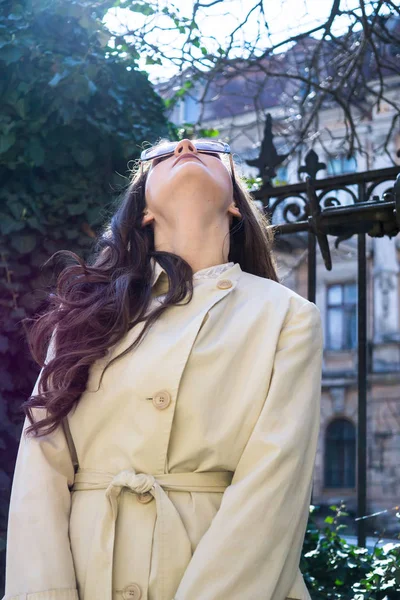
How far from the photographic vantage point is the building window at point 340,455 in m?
17.3

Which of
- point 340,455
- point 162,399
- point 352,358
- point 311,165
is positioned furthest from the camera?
point 352,358

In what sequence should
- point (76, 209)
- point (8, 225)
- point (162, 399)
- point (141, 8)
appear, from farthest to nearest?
point (141, 8)
point (76, 209)
point (8, 225)
point (162, 399)

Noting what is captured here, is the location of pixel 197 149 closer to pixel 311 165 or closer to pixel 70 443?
pixel 70 443

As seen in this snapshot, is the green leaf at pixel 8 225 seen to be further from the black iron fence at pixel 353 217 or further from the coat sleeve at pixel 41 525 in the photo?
the coat sleeve at pixel 41 525

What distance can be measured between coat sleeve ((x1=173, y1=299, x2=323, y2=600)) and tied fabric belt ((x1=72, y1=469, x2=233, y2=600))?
0.07 m

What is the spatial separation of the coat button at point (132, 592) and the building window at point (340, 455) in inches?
621

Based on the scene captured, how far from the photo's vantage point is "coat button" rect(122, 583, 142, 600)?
67.6 inches

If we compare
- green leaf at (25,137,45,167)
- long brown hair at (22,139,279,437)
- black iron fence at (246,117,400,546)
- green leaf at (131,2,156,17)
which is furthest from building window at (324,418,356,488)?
long brown hair at (22,139,279,437)

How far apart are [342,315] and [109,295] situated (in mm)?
17612

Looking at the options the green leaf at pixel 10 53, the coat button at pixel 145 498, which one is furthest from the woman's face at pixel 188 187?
the green leaf at pixel 10 53

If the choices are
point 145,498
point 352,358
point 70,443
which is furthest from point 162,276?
point 352,358

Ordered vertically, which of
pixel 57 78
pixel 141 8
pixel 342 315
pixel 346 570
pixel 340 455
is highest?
pixel 141 8

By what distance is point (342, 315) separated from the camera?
19344 millimetres

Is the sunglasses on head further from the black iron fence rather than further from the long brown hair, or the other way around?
the black iron fence
